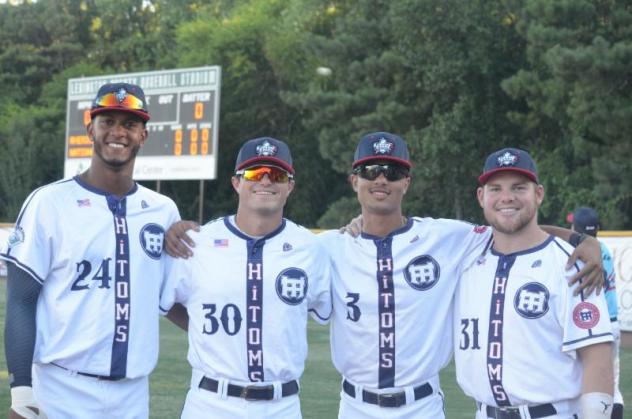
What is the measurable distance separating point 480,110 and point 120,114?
3021 centimetres

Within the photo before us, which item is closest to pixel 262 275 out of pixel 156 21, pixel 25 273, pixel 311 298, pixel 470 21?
pixel 311 298

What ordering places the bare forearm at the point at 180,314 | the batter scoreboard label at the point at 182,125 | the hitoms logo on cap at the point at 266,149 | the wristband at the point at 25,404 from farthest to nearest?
the batter scoreboard label at the point at 182,125, the bare forearm at the point at 180,314, the hitoms logo on cap at the point at 266,149, the wristband at the point at 25,404

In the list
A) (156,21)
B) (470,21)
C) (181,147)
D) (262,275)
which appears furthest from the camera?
(156,21)

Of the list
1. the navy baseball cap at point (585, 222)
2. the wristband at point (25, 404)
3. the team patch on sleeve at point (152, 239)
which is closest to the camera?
the wristband at point (25, 404)

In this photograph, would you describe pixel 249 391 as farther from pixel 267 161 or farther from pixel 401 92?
pixel 401 92

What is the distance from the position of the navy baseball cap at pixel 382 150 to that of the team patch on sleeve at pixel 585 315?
122 cm

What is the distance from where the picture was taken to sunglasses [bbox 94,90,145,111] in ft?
→ 16.2

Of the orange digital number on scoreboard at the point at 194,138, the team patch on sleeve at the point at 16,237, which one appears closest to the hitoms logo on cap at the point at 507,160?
the team patch on sleeve at the point at 16,237

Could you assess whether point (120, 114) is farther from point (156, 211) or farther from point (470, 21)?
point (470, 21)

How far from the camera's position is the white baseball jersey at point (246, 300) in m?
5.10

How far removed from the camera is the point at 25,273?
4668 millimetres

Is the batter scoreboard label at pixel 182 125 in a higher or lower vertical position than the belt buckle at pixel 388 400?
higher

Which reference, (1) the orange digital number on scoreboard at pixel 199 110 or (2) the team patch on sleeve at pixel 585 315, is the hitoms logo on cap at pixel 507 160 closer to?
(2) the team patch on sleeve at pixel 585 315

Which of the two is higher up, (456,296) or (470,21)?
(470,21)
